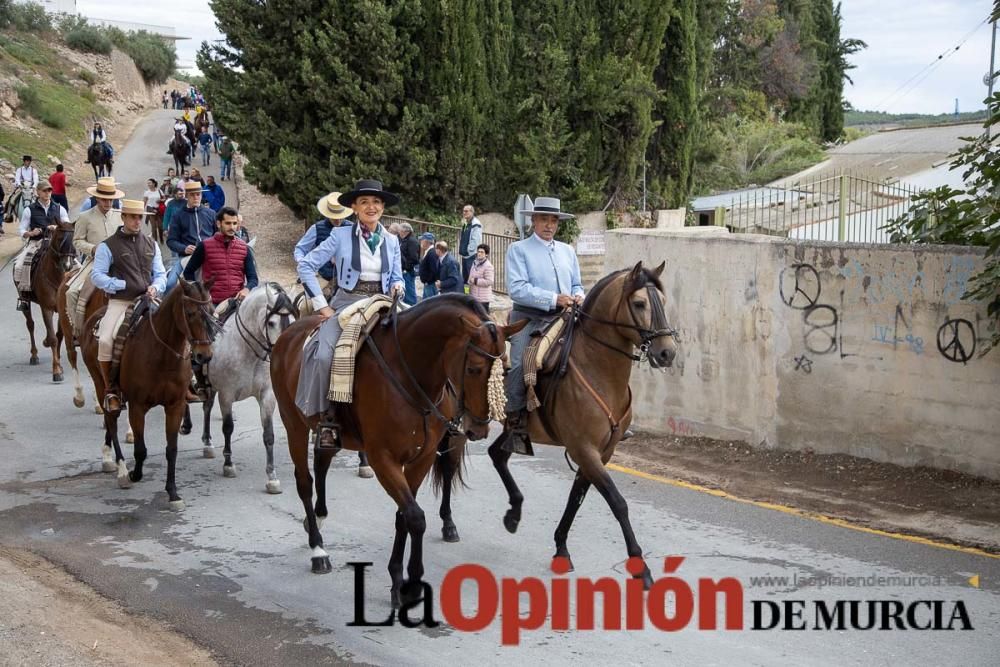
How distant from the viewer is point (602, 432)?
8578 mm

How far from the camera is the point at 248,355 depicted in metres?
11.5

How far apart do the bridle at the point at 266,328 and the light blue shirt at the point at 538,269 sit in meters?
3.18

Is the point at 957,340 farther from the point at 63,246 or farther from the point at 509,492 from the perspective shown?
the point at 63,246

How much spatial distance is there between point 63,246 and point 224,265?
614cm

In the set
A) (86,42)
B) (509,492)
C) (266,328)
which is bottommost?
(509,492)

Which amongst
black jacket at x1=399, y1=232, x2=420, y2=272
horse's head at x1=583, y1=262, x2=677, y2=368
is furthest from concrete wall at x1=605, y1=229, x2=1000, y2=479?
black jacket at x1=399, y1=232, x2=420, y2=272

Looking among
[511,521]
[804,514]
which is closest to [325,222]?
[511,521]

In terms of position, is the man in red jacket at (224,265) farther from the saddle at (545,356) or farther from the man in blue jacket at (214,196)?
the man in blue jacket at (214,196)

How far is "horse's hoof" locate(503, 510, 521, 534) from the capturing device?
928 centimetres

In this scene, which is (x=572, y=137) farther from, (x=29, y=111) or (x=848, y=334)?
(x=29, y=111)

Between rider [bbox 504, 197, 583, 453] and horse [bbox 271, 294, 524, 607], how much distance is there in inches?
45.2

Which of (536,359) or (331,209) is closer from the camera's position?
(536,359)

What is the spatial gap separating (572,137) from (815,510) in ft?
66.5

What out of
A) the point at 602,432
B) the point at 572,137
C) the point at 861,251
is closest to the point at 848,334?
the point at 861,251
